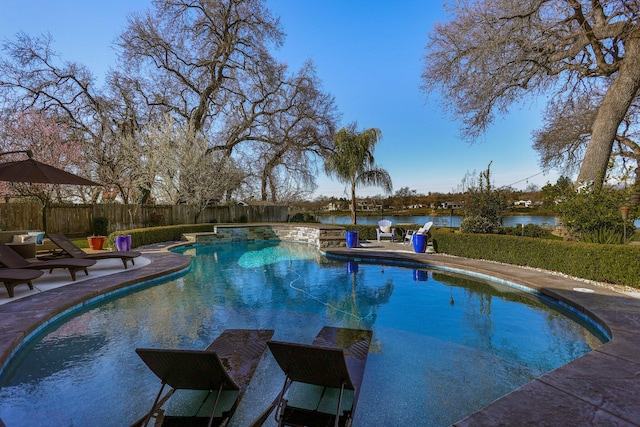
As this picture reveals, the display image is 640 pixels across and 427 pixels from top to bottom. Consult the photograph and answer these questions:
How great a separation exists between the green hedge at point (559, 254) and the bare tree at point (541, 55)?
2.78 metres

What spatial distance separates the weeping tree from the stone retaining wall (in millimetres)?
5051

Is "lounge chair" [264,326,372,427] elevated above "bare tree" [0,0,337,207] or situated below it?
below

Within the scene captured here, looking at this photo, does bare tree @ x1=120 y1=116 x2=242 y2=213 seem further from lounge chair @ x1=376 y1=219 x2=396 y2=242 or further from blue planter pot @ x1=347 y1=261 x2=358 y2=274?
blue planter pot @ x1=347 y1=261 x2=358 y2=274

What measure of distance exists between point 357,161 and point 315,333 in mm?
16850

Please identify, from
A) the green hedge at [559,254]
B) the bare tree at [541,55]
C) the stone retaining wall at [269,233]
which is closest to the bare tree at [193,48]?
the stone retaining wall at [269,233]

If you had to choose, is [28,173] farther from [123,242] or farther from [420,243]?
[420,243]

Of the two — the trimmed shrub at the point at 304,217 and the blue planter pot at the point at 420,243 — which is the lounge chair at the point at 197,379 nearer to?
the blue planter pot at the point at 420,243

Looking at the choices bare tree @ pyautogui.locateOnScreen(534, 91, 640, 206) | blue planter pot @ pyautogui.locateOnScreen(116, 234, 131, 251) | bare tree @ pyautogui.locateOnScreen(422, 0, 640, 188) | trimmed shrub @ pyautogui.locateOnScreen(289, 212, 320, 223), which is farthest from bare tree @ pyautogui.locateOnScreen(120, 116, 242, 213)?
bare tree @ pyautogui.locateOnScreen(534, 91, 640, 206)

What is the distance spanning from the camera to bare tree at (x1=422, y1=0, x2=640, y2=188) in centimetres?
880

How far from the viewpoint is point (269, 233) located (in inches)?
683

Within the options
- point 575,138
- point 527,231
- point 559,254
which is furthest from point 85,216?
point 575,138

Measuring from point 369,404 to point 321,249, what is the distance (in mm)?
9480

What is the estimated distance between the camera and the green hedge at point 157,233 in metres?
12.3

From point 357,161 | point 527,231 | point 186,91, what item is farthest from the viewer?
point 357,161
